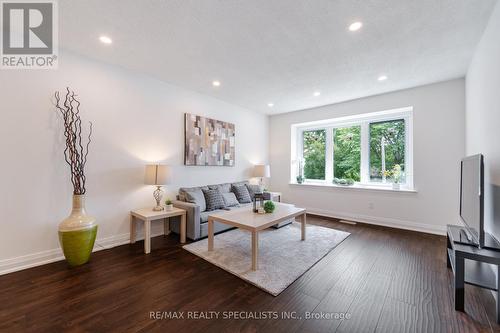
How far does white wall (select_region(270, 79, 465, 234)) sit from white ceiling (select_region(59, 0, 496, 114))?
1.21 feet

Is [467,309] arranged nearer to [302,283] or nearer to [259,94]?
[302,283]

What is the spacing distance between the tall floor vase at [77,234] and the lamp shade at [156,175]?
85 centimetres

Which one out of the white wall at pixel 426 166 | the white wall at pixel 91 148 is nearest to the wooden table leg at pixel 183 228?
the white wall at pixel 91 148

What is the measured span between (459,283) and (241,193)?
3441mm

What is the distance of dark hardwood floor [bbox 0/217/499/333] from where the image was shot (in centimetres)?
162

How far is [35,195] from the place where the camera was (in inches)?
99.7

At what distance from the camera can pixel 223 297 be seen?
196 cm

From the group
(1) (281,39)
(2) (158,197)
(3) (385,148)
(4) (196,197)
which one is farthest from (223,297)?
(3) (385,148)

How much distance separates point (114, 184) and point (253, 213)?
2.15 m

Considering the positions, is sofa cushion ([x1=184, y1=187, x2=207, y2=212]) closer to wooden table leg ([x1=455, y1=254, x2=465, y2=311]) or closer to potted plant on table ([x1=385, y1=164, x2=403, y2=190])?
wooden table leg ([x1=455, y1=254, x2=465, y2=311])

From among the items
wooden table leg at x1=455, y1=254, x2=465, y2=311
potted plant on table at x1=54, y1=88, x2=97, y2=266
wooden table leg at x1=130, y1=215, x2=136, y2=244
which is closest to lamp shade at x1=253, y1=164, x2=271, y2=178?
wooden table leg at x1=130, y1=215, x2=136, y2=244

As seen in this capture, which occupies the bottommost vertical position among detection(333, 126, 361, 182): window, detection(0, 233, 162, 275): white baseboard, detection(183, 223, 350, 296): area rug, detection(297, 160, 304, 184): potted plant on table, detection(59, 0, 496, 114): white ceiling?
detection(183, 223, 350, 296): area rug

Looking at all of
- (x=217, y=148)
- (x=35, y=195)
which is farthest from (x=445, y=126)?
(x=35, y=195)

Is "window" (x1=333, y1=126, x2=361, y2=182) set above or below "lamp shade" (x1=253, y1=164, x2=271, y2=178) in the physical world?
above
